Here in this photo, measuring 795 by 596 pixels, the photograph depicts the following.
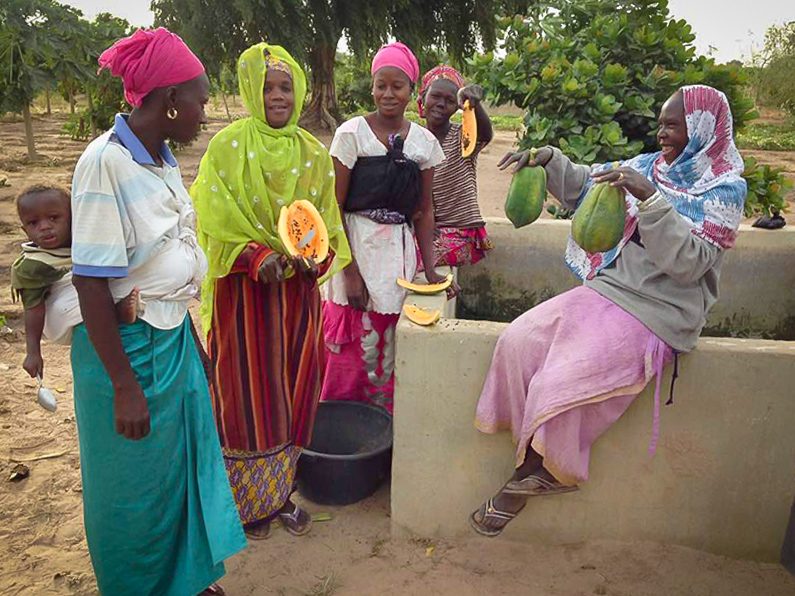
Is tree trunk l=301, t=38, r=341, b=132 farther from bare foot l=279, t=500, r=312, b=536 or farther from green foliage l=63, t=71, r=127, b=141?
bare foot l=279, t=500, r=312, b=536

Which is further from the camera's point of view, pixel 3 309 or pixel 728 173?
pixel 3 309

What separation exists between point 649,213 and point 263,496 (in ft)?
6.44

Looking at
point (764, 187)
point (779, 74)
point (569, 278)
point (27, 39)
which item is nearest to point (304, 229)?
point (569, 278)

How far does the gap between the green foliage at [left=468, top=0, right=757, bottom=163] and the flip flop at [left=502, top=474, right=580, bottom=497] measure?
292 cm

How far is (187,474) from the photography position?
2.26 meters

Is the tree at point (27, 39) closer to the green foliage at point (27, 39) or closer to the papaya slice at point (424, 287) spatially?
the green foliage at point (27, 39)

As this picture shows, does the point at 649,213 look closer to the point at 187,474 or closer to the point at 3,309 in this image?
the point at 187,474

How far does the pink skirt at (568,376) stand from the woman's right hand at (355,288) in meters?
0.84


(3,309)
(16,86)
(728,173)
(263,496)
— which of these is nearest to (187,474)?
(263,496)

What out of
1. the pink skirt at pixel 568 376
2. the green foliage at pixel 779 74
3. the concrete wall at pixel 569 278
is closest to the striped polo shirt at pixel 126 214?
the pink skirt at pixel 568 376

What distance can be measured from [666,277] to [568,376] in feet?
1.75

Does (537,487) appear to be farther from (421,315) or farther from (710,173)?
(710,173)

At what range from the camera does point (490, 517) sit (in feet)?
9.12

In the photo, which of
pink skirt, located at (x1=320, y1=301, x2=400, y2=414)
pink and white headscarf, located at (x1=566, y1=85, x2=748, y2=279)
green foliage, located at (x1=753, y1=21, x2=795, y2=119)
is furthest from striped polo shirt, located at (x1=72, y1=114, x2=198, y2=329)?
green foliage, located at (x1=753, y1=21, x2=795, y2=119)
